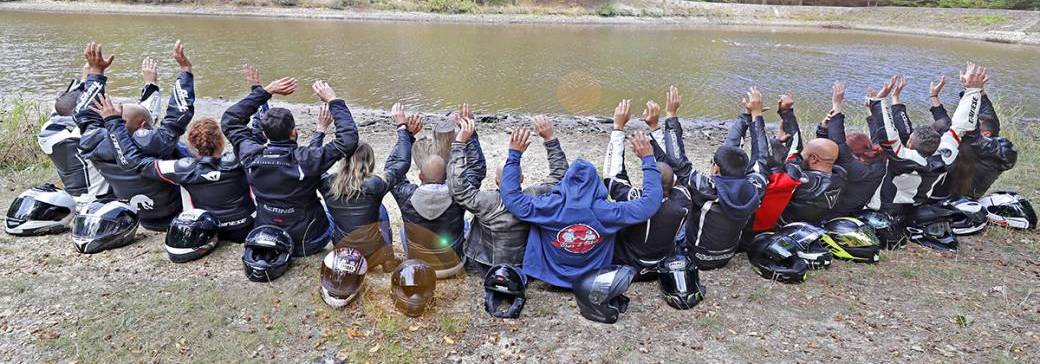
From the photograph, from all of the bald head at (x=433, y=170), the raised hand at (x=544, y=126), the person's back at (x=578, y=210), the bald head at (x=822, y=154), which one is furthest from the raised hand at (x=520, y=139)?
the bald head at (x=822, y=154)

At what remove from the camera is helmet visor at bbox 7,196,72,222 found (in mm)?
5164

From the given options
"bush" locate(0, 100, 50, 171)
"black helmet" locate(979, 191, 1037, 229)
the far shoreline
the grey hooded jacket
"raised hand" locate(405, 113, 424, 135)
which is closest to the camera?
the grey hooded jacket

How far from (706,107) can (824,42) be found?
77.9 feet

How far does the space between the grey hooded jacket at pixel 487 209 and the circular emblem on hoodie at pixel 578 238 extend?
34cm

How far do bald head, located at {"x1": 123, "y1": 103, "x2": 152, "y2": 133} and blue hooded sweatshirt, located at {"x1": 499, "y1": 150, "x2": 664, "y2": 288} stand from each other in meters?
3.12

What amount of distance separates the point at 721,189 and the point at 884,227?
1.92 metres

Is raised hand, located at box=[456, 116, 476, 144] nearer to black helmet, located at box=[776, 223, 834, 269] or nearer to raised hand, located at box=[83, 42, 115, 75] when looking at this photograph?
black helmet, located at box=[776, 223, 834, 269]

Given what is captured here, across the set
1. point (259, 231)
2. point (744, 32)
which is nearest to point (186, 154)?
point (259, 231)

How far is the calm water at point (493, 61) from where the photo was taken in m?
16.1

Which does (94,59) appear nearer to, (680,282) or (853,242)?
(680,282)

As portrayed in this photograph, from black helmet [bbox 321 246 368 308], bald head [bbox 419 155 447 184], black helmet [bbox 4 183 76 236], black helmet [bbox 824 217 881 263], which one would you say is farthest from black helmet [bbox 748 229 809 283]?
black helmet [bbox 4 183 76 236]

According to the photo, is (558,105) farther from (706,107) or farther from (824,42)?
(824,42)

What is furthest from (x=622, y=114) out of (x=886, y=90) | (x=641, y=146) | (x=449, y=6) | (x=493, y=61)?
(x=449, y=6)

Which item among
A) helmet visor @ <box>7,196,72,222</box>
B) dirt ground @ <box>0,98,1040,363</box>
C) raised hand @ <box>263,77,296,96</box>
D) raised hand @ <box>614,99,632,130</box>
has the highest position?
raised hand @ <box>263,77,296,96</box>
